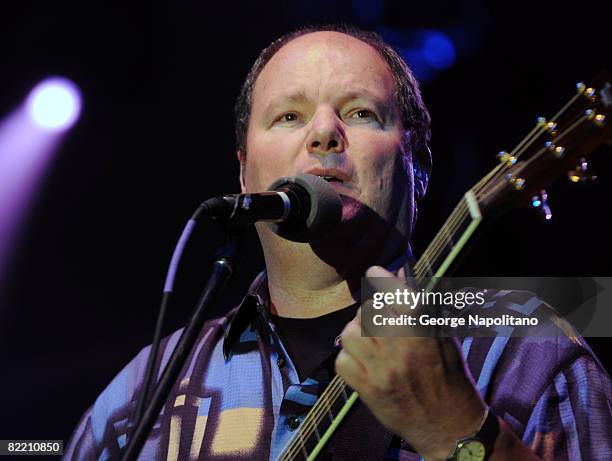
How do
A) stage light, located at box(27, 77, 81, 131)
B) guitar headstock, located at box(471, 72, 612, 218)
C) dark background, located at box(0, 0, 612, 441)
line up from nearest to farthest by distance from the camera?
guitar headstock, located at box(471, 72, 612, 218) < dark background, located at box(0, 0, 612, 441) < stage light, located at box(27, 77, 81, 131)

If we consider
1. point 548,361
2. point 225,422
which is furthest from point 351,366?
point 225,422

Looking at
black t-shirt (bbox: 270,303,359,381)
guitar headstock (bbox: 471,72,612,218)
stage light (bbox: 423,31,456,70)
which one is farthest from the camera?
stage light (bbox: 423,31,456,70)

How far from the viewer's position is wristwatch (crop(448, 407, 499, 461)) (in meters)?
1.55

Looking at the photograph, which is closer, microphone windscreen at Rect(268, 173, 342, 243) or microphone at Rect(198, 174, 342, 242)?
microphone at Rect(198, 174, 342, 242)

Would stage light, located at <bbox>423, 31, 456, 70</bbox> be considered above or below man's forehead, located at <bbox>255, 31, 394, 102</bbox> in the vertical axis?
above

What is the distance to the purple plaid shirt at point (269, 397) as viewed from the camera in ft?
5.99

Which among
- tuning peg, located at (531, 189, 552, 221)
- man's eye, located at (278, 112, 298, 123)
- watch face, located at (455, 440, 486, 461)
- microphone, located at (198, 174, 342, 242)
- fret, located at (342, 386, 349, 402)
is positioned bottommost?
watch face, located at (455, 440, 486, 461)

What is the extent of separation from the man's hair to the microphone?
858 millimetres

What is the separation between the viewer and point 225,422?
7.45ft

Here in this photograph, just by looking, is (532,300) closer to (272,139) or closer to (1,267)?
(272,139)

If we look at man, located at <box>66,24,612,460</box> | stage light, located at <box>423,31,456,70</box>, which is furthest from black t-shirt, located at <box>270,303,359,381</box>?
stage light, located at <box>423,31,456,70</box>

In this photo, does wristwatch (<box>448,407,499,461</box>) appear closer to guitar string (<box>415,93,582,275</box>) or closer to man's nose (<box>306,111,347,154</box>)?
guitar string (<box>415,93,582,275</box>)

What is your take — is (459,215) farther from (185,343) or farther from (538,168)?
(185,343)

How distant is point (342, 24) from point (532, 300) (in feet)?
4.69
